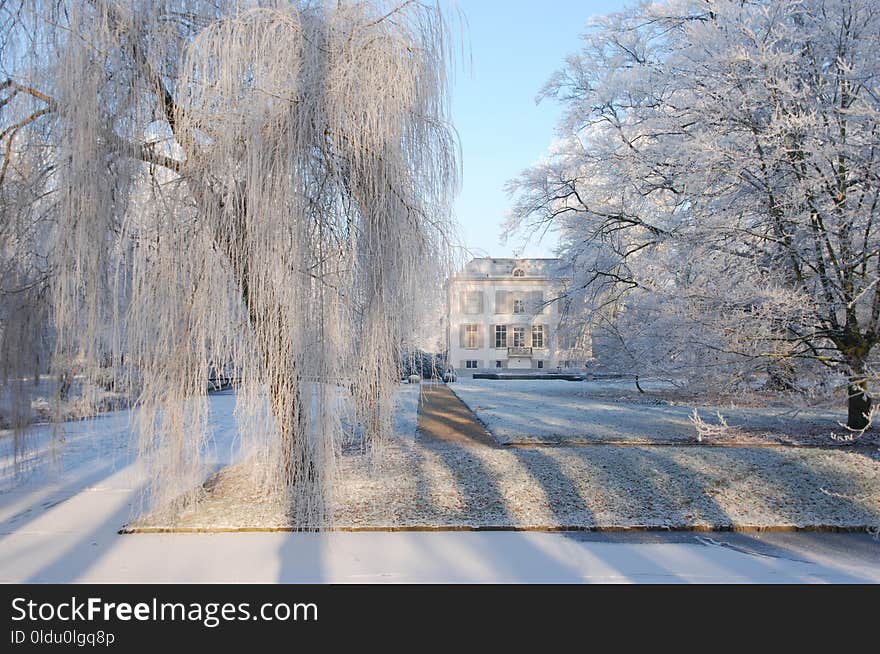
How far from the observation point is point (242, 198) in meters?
4.71

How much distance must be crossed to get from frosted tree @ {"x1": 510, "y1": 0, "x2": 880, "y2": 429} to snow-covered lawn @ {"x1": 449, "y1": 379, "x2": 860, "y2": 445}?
1.04 m

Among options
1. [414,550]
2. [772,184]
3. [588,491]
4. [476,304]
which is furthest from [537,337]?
[414,550]

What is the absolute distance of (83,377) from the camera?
5.14 metres

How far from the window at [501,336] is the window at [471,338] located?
1274 millimetres

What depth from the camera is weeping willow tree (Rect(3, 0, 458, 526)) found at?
14.9 ft

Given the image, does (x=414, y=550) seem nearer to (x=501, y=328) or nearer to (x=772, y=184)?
(x=772, y=184)

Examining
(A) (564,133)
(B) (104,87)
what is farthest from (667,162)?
(B) (104,87)

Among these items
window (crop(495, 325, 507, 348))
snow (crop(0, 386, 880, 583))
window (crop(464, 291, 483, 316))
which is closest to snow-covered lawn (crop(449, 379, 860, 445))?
snow (crop(0, 386, 880, 583))

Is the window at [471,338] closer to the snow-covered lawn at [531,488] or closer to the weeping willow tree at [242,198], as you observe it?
the snow-covered lawn at [531,488]

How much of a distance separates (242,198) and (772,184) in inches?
252

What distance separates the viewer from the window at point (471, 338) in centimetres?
3731

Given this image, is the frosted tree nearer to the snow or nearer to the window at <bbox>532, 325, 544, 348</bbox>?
the snow

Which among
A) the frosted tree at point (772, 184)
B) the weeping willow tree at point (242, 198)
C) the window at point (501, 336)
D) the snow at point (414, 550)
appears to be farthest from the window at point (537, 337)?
the weeping willow tree at point (242, 198)

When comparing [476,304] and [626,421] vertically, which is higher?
[476,304]
